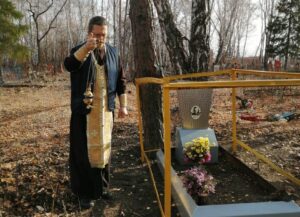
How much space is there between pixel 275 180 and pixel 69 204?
2.42 m

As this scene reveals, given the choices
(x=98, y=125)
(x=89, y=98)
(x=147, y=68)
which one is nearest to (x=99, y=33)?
(x=89, y=98)

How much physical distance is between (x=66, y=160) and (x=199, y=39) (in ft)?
16.2

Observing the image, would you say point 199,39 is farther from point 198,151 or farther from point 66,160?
point 198,151

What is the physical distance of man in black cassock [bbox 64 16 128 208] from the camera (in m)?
3.89

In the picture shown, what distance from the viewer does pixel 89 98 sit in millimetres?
3936

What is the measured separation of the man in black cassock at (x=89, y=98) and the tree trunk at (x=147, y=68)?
1448mm

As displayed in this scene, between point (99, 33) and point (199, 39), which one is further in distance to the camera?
point (199, 39)

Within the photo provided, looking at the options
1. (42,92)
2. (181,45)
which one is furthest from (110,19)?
(181,45)

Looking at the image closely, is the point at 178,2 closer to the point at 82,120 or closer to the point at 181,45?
the point at 181,45

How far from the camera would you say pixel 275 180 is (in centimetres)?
480

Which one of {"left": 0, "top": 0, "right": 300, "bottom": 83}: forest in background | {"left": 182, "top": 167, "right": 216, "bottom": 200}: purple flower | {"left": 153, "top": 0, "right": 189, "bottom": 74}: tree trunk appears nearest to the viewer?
{"left": 182, "top": 167, "right": 216, "bottom": 200}: purple flower

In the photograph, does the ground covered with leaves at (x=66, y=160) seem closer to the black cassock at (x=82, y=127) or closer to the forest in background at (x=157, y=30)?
the black cassock at (x=82, y=127)

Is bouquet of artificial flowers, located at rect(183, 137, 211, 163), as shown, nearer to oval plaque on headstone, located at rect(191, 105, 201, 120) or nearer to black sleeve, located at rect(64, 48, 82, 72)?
Result: oval plaque on headstone, located at rect(191, 105, 201, 120)

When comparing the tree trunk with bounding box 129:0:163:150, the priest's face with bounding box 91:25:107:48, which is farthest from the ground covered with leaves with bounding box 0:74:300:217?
the priest's face with bounding box 91:25:107:48
